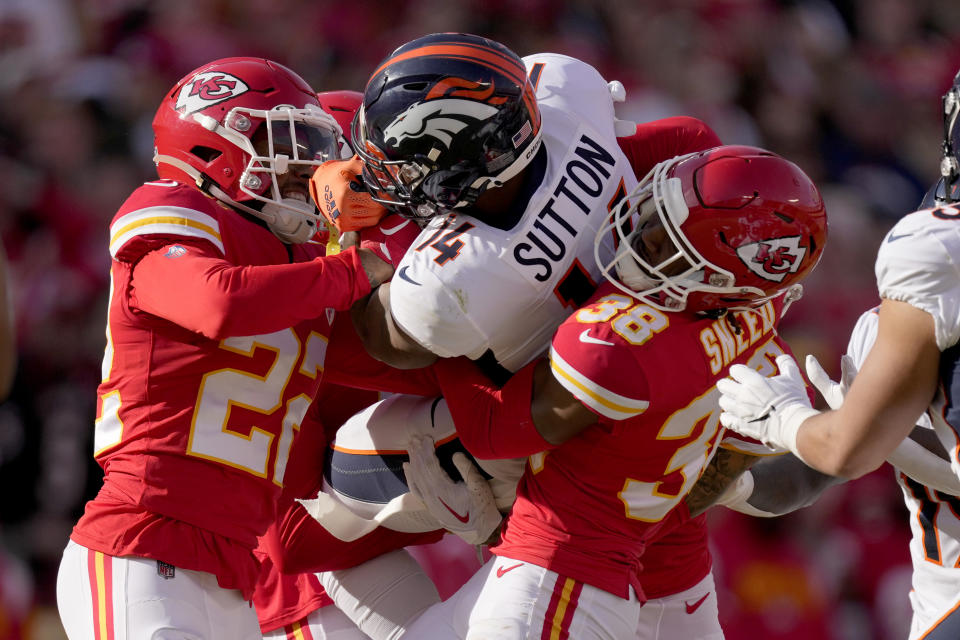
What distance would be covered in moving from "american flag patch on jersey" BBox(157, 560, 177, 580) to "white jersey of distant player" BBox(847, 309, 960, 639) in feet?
6.02

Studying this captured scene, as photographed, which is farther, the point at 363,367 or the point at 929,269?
the point at 363,367

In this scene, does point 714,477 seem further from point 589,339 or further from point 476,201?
point 476,201

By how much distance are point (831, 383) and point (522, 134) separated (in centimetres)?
95

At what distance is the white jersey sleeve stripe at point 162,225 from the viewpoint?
3002 mm

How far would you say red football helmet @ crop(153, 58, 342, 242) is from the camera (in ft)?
10.6

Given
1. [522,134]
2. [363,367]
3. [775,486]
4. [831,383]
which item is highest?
[522,134]

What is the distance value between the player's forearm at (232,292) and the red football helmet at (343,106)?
32.9 inches

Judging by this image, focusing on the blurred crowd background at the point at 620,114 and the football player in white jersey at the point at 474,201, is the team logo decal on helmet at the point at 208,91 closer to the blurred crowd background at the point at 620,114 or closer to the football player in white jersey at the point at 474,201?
the football player in white jersey at the point at 474,201

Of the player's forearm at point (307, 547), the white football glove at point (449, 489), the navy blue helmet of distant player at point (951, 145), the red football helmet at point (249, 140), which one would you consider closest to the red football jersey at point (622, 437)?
the white football glove at point (449, 489)

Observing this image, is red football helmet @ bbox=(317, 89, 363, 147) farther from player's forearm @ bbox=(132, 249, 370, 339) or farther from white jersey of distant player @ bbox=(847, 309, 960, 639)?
white jersey of distant player @ bbox=(847, 309, 960, 639)

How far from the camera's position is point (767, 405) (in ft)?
8.82

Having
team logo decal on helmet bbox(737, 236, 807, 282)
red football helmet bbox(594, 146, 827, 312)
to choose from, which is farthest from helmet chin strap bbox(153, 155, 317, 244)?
team logo decal on helmet bbox(737, 236, 807, 282)

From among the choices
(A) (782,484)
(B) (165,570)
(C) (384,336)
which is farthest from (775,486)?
(B) (165,570)

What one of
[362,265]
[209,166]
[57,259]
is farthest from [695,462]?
[57,259]
